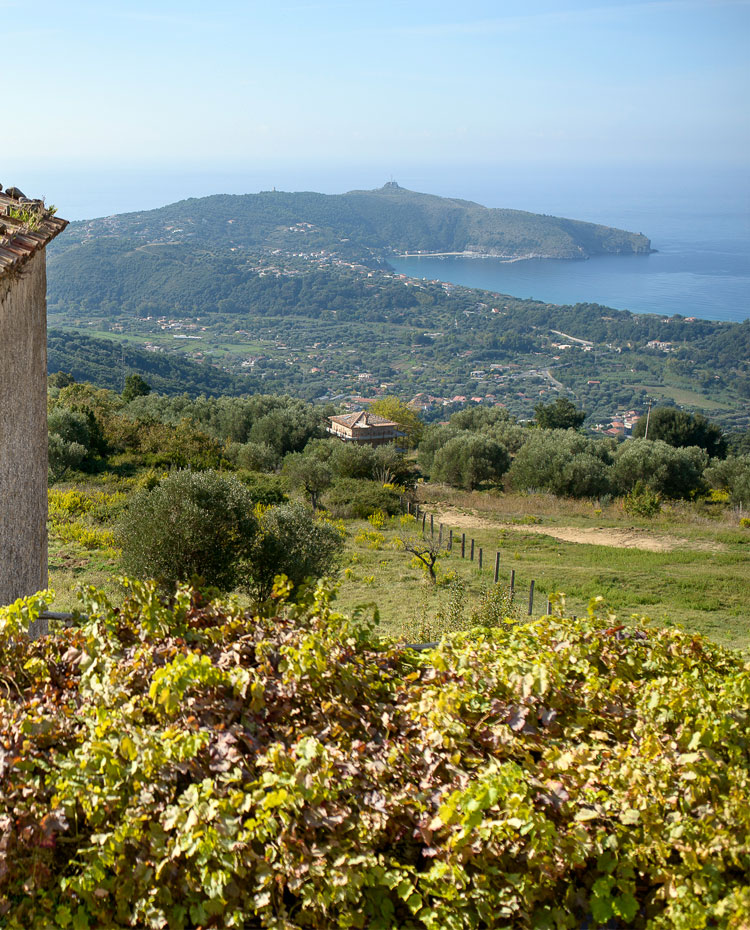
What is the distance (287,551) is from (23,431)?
572 cm

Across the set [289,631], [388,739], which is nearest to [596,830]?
[388,739]

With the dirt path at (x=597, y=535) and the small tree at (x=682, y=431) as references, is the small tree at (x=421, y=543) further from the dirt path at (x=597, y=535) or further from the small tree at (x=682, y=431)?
the small tree at (x=682, y=431)

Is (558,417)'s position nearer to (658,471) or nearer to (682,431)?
(682,431)

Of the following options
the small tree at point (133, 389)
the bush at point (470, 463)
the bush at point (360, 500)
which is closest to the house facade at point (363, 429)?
the small tree at point (133, 389)

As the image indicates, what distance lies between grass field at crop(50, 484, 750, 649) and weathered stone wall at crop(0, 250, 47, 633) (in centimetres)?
378

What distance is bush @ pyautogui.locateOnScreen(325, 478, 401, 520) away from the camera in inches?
922

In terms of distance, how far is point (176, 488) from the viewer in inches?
407

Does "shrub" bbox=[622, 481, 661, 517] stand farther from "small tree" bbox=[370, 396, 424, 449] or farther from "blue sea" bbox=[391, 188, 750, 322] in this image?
"blue sea" bbox=[391, 188, 750, 322]

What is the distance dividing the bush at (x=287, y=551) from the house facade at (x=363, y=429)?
32.2 metres

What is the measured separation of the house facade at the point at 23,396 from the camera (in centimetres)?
532

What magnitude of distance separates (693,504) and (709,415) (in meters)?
59.4

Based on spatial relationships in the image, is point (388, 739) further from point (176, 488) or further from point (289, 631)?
point (176, 488)

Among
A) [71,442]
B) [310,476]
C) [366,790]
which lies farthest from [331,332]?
[366,790]

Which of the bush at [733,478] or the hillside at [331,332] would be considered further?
the hillside at [331,332]
